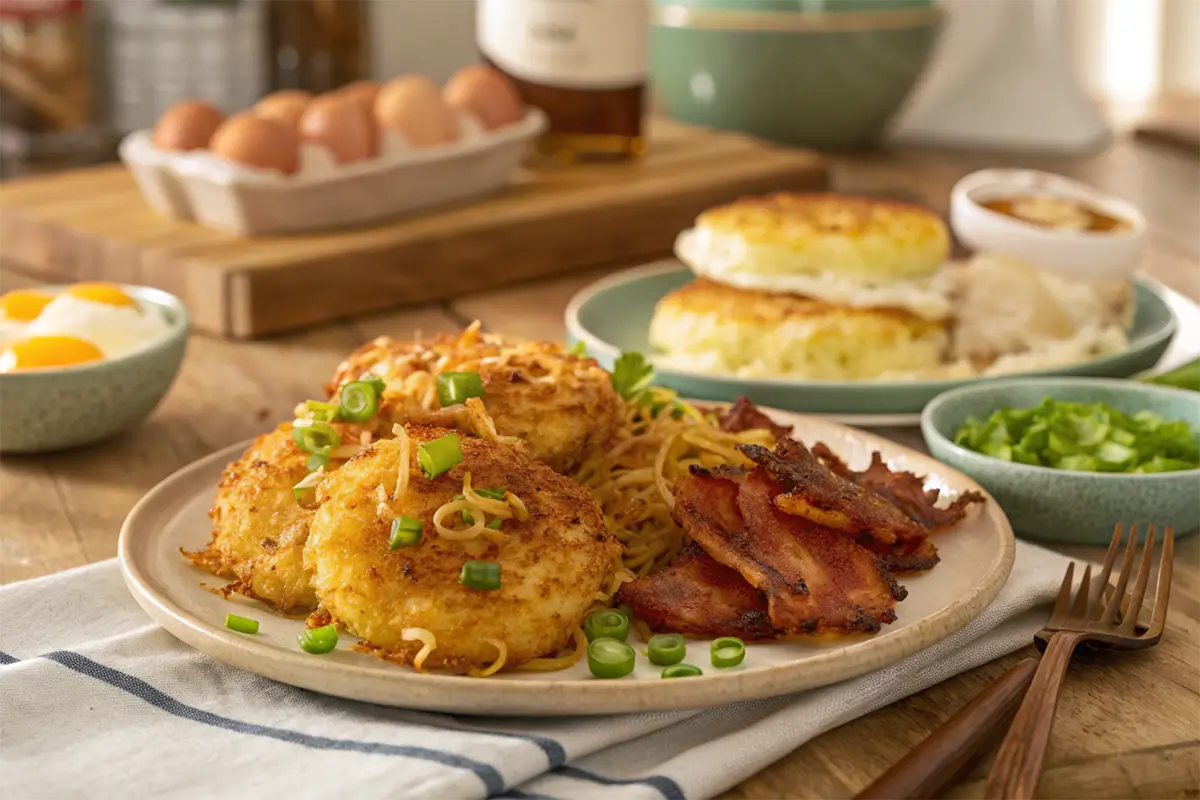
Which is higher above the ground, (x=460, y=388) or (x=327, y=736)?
(x=460, y=388)

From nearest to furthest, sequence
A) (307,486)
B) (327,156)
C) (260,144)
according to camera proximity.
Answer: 1. (307,486)
2. (260,144)
3. (327,156)

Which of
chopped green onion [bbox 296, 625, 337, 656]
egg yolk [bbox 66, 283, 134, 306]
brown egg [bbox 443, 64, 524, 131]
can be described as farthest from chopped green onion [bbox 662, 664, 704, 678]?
Result: brown egg [bbox 443, 64, 524, 131]

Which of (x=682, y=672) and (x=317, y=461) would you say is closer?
(x=682, y=672)

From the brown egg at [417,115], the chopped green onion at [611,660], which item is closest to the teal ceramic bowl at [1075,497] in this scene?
the chopped green onion at [611,660]

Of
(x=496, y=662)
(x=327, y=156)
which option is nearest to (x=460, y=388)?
(x=496, y=662)

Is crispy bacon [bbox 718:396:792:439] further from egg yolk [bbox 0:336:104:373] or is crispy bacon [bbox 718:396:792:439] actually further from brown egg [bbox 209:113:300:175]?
brown egg [bbox 209:113:300:175]

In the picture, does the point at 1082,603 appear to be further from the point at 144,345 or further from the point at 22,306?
the point at 22,306

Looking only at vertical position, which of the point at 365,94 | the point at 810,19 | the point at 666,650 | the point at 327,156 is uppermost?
the point at 810,19
